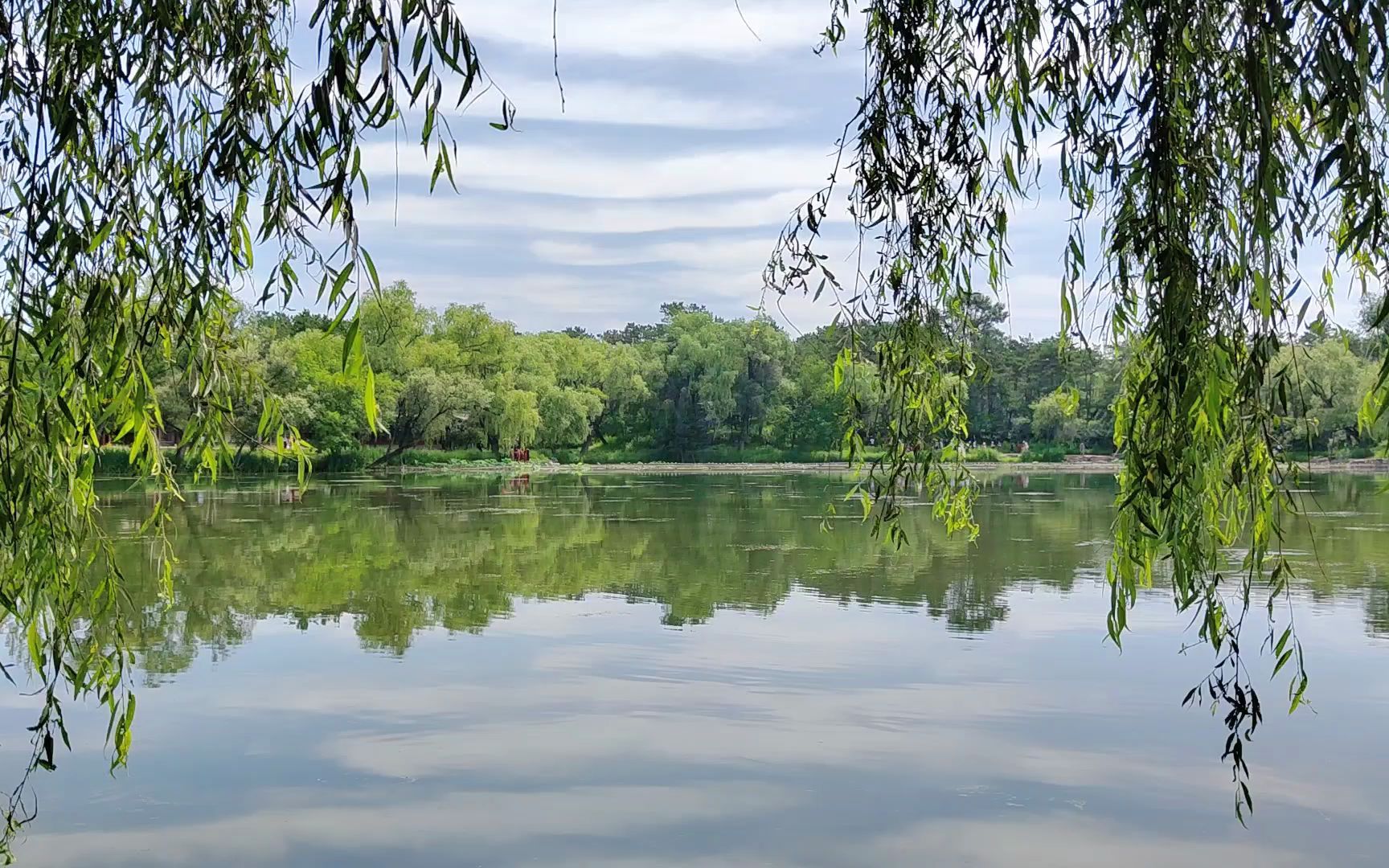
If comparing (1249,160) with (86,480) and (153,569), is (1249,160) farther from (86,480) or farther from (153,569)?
(153,569)

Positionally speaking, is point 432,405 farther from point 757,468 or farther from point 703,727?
point 703,727

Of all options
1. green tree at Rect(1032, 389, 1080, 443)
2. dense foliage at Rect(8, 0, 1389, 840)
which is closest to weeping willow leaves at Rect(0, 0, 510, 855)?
dense foliage at Rect(8, 0, 1389, 840)

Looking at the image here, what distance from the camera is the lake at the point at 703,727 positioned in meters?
3.95

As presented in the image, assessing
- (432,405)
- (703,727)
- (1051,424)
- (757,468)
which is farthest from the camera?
(1051,424)

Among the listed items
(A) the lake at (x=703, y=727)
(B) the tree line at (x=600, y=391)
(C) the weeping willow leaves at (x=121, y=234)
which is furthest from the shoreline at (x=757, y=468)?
(C) the weeping willow leaves at (x=121, y=234)

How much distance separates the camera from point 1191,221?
7.41 ft

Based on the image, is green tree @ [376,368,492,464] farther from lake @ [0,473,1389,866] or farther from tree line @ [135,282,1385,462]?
lake @ [0,473,1389,866]

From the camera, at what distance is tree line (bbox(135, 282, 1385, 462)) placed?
3225 cm

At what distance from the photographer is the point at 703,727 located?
208 inches

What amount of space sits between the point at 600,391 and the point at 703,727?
37.7m

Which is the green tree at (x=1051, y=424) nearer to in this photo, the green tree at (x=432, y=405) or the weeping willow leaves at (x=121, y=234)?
the green tree at (x=432, y=405)

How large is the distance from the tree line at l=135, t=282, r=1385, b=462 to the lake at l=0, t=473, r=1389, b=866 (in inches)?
606

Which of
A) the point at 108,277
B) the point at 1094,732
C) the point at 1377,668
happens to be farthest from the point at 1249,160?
the point at 1377,668

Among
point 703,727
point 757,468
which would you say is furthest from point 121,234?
point 757,468
